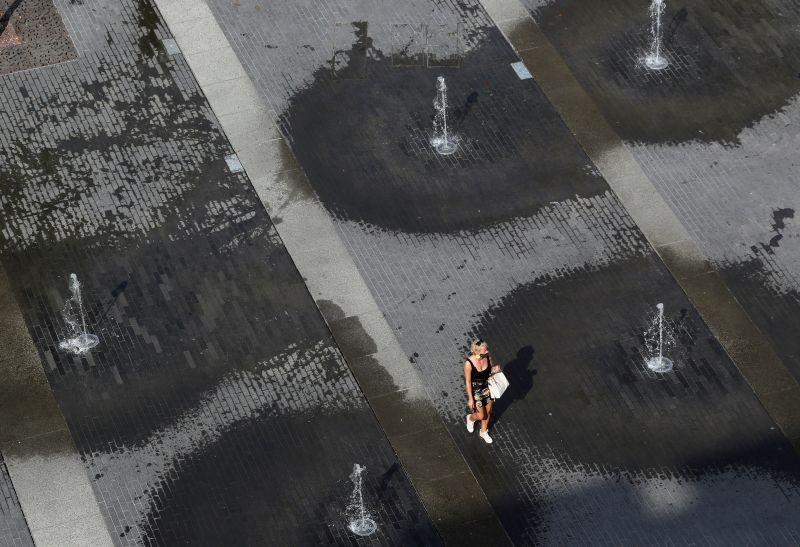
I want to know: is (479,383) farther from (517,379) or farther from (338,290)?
(338,290)

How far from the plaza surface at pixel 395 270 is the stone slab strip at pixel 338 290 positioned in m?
0.05

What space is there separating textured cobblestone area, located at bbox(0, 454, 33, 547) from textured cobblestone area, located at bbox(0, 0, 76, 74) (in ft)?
26.4

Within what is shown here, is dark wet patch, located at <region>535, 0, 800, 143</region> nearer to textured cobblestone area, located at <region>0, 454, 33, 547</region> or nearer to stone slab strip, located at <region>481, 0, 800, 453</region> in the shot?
stone slab strip, located at <region>481, 0, 800, 453</region>

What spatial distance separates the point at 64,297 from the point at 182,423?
278cm

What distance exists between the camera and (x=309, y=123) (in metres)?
23.0

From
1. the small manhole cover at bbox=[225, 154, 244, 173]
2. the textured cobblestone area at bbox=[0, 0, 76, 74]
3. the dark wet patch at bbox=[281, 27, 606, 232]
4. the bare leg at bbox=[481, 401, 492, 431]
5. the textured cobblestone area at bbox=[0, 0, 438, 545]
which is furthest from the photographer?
the textured cobblestone area at bbox=[0, 0, 76, 74]

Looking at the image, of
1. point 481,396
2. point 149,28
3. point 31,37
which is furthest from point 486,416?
point 31,37

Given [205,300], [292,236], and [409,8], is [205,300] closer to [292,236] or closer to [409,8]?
[292,236]

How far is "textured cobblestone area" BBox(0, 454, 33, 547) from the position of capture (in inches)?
702

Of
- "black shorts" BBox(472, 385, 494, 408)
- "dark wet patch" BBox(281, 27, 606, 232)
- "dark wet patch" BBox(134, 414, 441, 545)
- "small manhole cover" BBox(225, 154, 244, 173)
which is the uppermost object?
"black shorts" BBox(472, 385, 494, 408)

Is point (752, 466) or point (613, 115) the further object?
point (613, 115)

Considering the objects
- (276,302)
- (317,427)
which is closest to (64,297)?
(276,302)

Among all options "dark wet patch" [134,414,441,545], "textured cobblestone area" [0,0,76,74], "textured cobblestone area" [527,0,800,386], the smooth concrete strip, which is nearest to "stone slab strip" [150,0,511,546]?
"dark wet patch" [134,414,441,545]

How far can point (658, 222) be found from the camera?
21.5 meters
